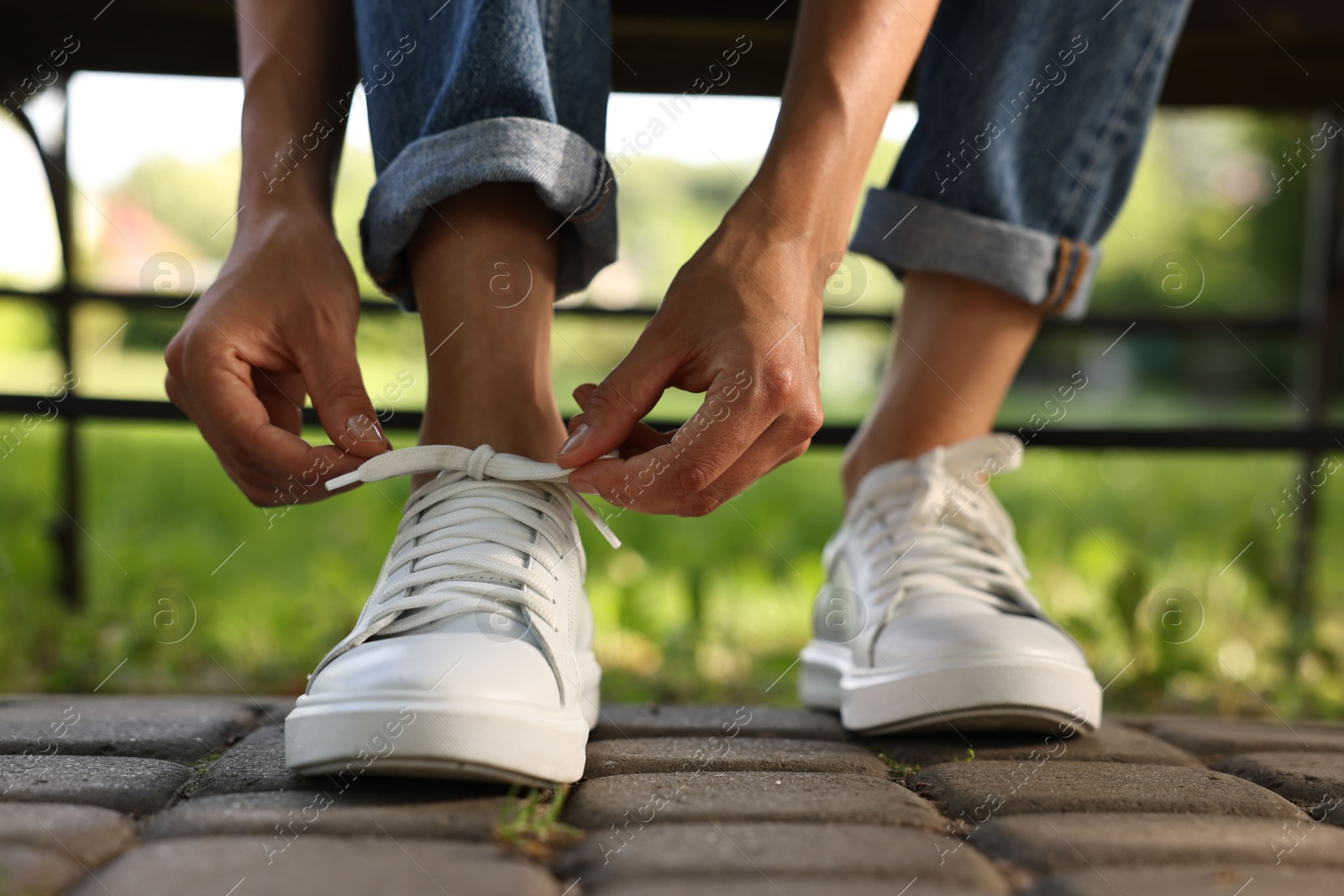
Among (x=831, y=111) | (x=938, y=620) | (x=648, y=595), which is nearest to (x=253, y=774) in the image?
(x=938, y=620)

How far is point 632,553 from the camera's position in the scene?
5.97 feet

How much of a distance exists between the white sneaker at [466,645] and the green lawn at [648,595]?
0.60 m

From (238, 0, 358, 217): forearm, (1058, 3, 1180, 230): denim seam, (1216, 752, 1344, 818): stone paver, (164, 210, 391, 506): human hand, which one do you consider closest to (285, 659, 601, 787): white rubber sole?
(164, 210, 391, 506): human hand

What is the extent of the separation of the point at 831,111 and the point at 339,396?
1.50ft

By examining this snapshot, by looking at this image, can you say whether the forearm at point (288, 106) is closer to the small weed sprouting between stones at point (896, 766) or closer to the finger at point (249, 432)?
the finger at point (249, 432)

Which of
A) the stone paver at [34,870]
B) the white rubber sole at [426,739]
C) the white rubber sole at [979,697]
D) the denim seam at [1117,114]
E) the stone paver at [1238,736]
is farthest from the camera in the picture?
the denim seam at [1117,114]

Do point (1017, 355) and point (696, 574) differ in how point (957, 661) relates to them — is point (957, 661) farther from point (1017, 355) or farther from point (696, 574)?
point (696, 574)

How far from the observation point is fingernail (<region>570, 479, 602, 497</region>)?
0.77 m

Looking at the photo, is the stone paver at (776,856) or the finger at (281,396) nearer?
the stone paver at (776,856)

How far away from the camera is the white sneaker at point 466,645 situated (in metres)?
0.63

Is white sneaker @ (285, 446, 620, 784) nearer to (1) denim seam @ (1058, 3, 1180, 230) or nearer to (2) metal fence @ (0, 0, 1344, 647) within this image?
(2) metal fence @ (0, 0, 1344, 647)

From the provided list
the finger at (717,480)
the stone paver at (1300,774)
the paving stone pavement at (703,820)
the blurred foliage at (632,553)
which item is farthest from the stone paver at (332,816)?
the blurred foliage at (632,553)

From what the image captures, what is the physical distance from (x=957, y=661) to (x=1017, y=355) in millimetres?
392

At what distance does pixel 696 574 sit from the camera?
1553 millimetres
